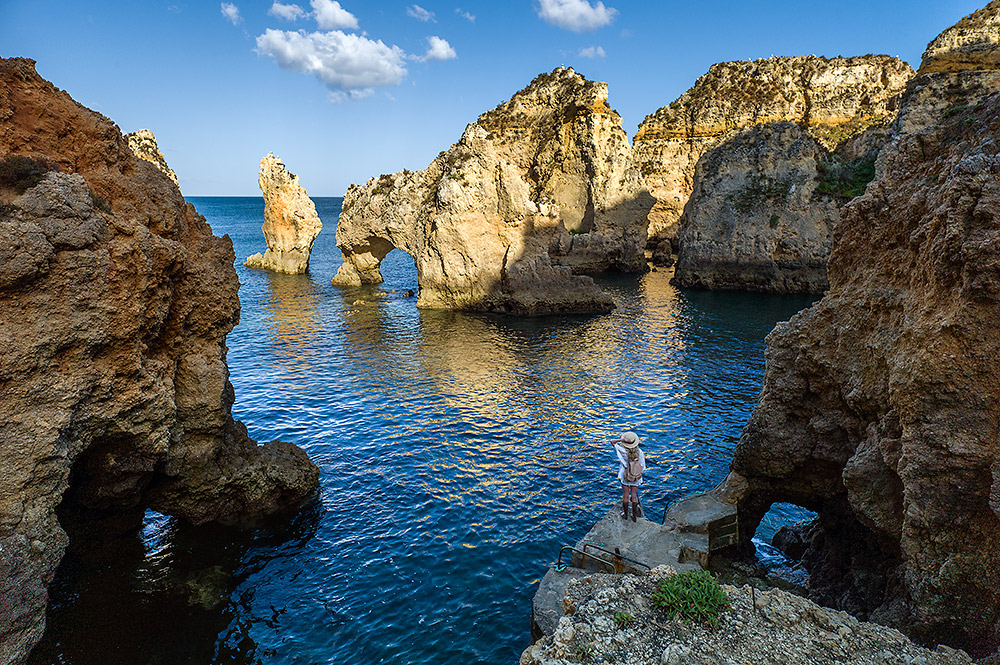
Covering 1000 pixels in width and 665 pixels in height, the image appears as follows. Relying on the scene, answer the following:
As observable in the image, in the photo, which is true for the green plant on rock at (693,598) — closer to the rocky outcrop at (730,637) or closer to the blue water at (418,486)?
the rocky outcrop at (730,637)

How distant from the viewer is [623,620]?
8805 millimetres

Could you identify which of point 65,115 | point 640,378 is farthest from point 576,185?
point 65,115

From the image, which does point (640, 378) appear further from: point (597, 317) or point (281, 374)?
point (281, 374)

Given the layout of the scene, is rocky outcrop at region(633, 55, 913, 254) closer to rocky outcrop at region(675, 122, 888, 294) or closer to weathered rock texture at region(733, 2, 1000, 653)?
rocky outcrop at region(675, 122, 888, 294)

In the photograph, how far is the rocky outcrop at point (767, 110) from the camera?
96.1m

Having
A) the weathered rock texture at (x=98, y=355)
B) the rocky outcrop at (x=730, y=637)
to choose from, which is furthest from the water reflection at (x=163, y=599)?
the rocky outcrop at (x=730, y=637)

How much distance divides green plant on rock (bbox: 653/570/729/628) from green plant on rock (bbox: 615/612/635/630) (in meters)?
0.55

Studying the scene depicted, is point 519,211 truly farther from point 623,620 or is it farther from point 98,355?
point 623,620

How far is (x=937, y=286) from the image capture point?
34.7 ft

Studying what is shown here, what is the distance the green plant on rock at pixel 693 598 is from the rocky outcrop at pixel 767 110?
9027 cm

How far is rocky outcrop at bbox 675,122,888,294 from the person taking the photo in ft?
186

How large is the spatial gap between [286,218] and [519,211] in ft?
134

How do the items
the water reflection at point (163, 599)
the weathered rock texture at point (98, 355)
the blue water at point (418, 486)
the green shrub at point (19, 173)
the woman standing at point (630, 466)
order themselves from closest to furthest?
1. the weathered rock texture at point (98, 355)
2. the green shrub at point (19, 173)
3. the water reflection at point (163, 599)
4. the blue water at point (418, 486)
5. the woman standing at point (630, 466)

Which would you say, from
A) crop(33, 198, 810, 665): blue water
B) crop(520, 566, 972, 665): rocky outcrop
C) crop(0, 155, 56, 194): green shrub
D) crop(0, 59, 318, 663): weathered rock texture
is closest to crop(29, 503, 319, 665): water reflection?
crop(33, 198, 810, 665): blue water
